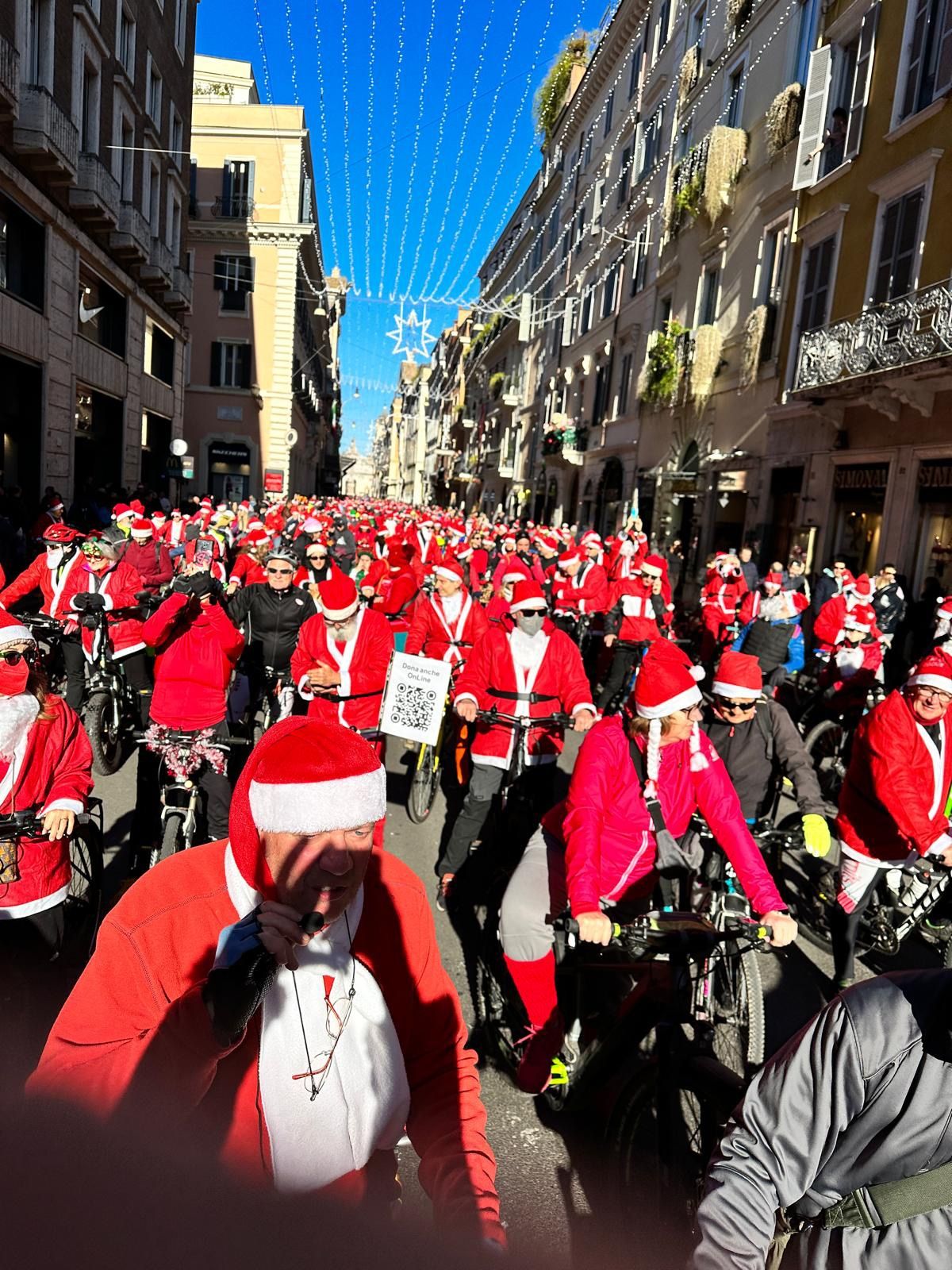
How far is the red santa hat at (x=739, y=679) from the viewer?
4.62m

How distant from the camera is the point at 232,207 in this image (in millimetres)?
45219

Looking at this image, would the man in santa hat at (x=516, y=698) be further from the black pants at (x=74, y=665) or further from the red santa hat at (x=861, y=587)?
the red santa hat at (x=861, y=587)

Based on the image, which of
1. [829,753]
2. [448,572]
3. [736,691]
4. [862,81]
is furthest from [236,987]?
[862,81]

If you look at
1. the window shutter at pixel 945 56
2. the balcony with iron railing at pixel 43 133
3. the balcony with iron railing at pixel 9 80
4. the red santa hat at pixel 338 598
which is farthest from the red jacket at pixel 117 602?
the window shutter at pixel 945 56

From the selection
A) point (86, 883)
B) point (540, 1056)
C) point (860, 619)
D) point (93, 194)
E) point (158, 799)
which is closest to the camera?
point (540, 1056)

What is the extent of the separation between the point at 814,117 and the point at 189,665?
62.2ft

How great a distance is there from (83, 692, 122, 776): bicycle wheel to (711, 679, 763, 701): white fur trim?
5.47 meters

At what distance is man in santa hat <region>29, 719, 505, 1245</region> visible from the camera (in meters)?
1.52

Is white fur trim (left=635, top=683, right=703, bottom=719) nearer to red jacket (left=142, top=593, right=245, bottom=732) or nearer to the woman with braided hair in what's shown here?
the woman with braided hair

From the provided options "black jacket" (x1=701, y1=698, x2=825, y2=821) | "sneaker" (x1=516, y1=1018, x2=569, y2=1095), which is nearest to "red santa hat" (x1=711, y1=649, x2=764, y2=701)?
"black jacket" (x1=701, y1=698, x2=825, y2=821)

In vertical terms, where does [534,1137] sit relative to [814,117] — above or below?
below

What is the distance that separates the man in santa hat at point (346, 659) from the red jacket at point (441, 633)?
1351 mm

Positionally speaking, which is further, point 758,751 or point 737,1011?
point 758,751

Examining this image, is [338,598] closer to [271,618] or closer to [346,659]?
[346,659]
